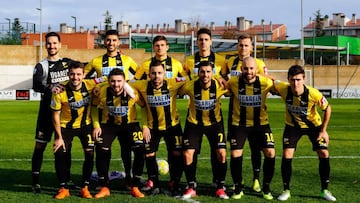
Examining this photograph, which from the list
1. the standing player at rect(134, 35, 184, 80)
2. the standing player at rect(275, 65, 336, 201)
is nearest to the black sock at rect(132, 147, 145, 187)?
the standing player at rect(134, 35, 184, 80)

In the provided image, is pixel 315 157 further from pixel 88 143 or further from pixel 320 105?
pixel 88 143

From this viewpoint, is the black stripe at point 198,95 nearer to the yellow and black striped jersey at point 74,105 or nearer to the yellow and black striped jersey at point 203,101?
the yellow and black striped jersey at point 203,101

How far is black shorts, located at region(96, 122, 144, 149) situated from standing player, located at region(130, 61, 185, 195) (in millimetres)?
120

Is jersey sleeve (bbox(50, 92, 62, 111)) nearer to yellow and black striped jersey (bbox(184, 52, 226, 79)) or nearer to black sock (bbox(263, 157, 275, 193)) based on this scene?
yellow and black striped jersey (bbox(184, 52, 226, 79))

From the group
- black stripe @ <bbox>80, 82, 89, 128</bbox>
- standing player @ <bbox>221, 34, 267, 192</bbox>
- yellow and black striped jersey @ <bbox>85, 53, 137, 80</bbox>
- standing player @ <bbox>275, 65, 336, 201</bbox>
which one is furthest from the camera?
yellow and black striped jersey @ <bbox>85, 53, 137, 80</bbox>

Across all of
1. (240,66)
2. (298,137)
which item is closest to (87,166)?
(240,66)

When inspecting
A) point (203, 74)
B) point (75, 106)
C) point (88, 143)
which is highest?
point (203, 74)

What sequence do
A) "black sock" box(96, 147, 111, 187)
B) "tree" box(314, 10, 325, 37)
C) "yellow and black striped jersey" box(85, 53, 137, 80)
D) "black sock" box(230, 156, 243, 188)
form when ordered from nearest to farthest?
"black sock" box(230, 156, 243, 188) → "black sock" box(96, 147, 111, 187) → "yellow and black striped jersey" box(85, 53, 137, 80) → "tree" box(314, 10, 325, 37)

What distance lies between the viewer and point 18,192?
7.22 meters

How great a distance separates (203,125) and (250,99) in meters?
0.71

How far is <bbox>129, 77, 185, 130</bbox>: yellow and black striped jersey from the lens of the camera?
7016mm

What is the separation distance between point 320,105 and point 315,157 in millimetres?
3765

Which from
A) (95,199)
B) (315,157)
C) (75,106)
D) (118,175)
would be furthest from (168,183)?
(315,157)

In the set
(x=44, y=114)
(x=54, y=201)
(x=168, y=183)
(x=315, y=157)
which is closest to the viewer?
(x=54, y=201)
